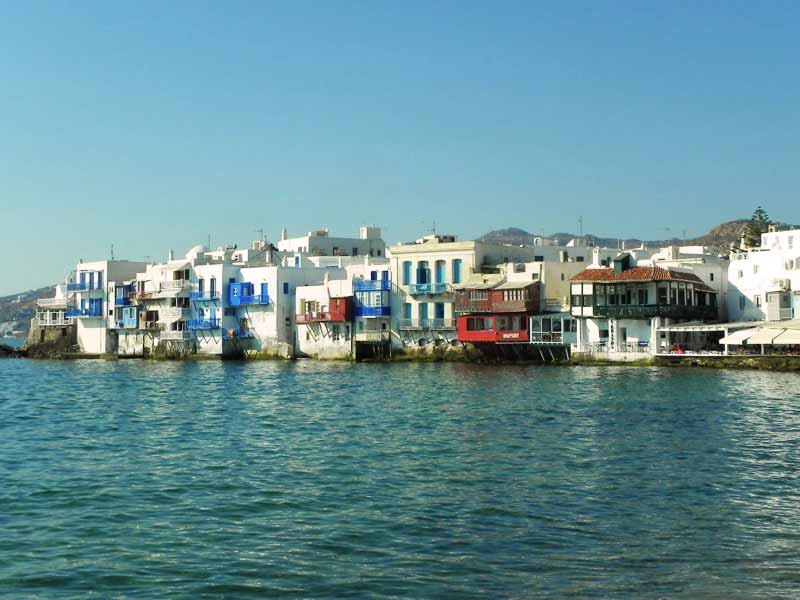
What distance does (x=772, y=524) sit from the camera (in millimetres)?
20266

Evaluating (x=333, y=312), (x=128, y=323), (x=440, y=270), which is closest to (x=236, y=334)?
(x=333, y=312)

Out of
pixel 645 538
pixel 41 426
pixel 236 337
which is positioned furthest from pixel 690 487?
pixel 236 337

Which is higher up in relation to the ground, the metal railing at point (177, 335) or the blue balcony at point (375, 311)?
the blue balcony at point (375, 311)

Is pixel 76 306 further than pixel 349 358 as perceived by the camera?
Yes

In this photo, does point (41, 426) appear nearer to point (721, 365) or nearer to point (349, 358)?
point (721, 365)

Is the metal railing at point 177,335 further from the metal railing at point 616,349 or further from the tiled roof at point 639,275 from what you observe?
the metal railing at point 616,349

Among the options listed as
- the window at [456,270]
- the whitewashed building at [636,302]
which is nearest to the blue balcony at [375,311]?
the window at [456,270]

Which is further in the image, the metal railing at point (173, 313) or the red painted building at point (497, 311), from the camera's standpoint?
the metal railing at point (173, 313)

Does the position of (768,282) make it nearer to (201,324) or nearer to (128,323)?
(201,324)

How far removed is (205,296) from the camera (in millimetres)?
96500

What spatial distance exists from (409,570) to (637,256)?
72681 millimetres

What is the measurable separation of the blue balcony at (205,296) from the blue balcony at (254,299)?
2.99 meters

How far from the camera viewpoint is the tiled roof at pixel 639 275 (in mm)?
70562

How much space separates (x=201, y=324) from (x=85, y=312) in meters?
20.3
